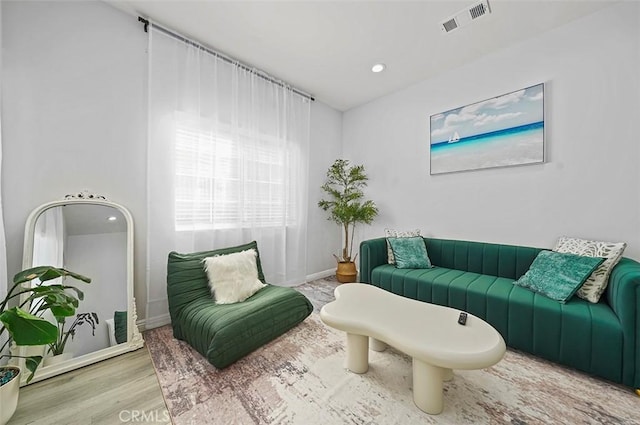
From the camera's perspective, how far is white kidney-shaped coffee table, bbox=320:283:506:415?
1.12 metres

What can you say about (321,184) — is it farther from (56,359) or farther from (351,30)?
(56,359)

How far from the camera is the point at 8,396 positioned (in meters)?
1.16

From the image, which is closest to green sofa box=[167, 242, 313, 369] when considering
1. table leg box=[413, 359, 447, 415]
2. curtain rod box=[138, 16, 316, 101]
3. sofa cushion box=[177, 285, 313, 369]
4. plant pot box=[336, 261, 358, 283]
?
sofa cushion box=[177, 285, 313, 369]

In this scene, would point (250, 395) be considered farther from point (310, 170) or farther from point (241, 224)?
point (310, 170)

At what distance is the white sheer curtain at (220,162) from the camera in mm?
2156

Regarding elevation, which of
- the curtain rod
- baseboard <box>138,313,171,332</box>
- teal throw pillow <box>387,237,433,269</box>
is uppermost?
the curtain rod

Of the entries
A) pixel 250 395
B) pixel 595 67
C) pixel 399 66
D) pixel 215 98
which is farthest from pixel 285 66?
pixel 250 395

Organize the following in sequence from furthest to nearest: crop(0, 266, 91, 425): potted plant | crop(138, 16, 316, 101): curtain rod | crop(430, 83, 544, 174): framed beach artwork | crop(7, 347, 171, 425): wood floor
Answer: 1. crop(430, 83, 544, 174): framed beach artwork
2. crop(138, 16, 316, 101): curtain rod
3. crop(7, 347, 171, 425): wood floor
4. crop(0, 266, 91, 425): potted plant

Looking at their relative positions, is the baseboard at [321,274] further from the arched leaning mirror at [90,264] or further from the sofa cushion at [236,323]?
the arched leaning mirror at [90,264]

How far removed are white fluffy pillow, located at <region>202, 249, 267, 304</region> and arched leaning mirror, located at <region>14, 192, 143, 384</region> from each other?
61 cm

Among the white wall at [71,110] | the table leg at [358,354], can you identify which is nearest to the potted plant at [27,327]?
the white wall at [71,110]

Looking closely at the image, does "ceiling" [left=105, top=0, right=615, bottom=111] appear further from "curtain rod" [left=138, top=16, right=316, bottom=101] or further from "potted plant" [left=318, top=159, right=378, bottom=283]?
"potted plant" [left=318, top=159, right=378, bottom=283]

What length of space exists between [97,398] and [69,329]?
580 millimetres

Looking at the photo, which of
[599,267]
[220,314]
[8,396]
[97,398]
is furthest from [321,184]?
[8,396]
